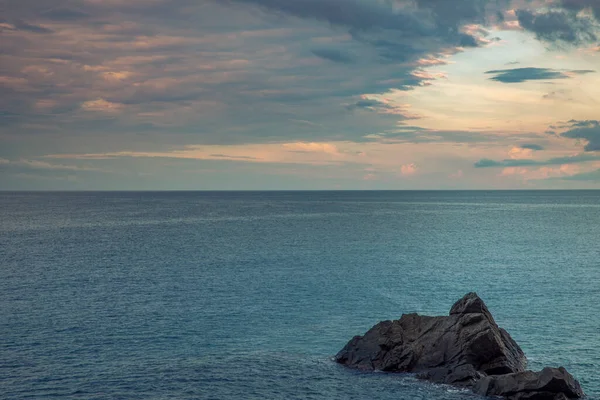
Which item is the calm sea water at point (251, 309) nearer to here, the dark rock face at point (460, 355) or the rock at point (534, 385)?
the rock at point (534, 385)

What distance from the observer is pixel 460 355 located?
52.7 metres

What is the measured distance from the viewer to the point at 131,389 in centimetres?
4928

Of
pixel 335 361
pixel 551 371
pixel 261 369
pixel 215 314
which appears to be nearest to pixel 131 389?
pixel 261 369

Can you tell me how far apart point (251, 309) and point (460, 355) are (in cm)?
3387

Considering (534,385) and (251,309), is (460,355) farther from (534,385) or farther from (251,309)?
(251,309)

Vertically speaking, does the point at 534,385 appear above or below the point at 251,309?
above

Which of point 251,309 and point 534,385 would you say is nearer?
point 534,385

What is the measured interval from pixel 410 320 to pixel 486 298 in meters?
31.4

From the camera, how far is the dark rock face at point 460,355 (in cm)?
4650

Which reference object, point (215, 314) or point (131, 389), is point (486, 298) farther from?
point (131, 389)

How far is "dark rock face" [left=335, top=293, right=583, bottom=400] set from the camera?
46500 millimetres

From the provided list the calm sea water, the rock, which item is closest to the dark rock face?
the rock

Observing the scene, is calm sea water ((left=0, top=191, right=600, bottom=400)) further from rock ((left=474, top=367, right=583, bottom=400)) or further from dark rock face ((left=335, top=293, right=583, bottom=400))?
dark rock face ((left=335, top=293, right=583, bottom=400))

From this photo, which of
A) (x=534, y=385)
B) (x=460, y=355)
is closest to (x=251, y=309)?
(x=460, y=355)
